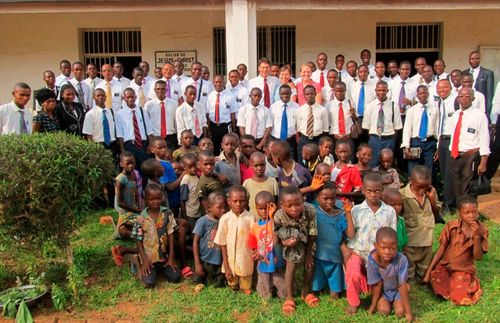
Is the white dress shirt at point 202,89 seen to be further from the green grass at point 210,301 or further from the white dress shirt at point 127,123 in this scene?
→ the green grass at point 210,301

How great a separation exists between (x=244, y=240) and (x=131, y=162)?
5.17 ft

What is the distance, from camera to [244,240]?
14.0 ft

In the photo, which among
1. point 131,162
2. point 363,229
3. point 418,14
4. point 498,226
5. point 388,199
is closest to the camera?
point 363,229

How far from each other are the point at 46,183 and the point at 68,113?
8.29 feet

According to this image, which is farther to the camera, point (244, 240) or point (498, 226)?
point (498, 226)

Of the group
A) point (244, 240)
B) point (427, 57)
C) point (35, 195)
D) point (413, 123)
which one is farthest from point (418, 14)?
point (35, 195)

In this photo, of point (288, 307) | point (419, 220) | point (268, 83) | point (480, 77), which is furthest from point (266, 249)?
point (480, 77)

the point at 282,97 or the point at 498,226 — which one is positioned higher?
the point at 282,97

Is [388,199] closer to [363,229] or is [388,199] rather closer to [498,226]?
[363,229]

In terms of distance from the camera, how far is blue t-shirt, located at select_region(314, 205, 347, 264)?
13.7 feet

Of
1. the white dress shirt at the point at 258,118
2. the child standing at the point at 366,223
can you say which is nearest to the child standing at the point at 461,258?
the child standing at the point at 366,223

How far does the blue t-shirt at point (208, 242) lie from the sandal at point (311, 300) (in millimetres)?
843

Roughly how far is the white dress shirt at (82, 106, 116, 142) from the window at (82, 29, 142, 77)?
406 centimetres

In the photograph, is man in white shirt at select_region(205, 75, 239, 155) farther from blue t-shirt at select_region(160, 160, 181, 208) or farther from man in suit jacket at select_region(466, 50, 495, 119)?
man in suit jacket at select_region(466, 50, 495, 119)
